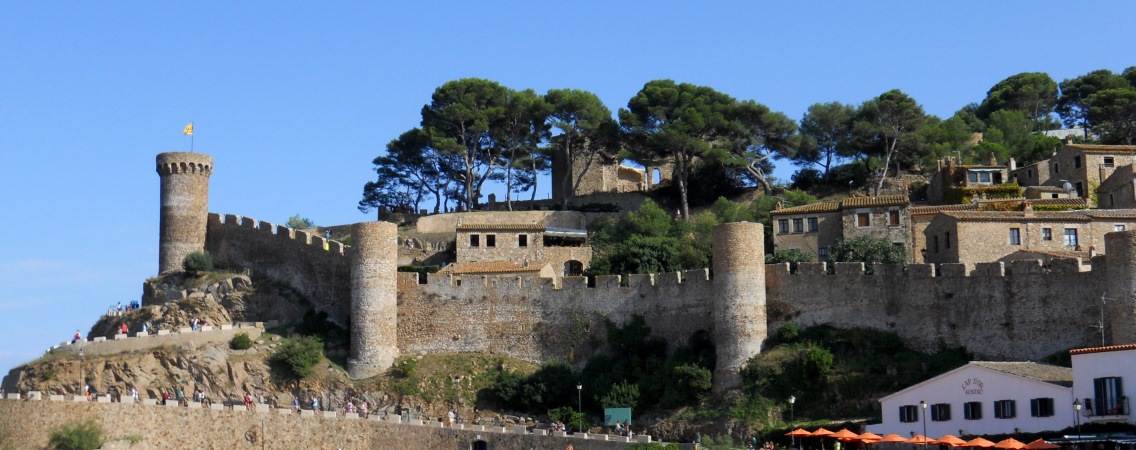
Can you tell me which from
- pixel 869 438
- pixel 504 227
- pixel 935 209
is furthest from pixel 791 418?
pixel 504 227

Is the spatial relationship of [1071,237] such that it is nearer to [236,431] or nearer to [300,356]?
[300,356]

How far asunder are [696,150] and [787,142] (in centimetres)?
590

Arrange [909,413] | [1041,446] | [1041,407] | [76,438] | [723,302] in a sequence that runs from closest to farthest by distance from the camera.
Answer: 1. [1041,446]
2. [1041,407]
3. [909,413]
4. [76,438]
5. [723,302]

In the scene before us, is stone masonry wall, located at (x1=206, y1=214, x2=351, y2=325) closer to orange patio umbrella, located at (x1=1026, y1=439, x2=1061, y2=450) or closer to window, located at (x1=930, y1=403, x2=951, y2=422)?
window, located at (x1=930, y1=403, x2=951, y2=422)

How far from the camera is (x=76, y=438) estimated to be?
48.6m

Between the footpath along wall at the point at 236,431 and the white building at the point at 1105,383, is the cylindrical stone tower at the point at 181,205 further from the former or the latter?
the white building at the point at 1105,383

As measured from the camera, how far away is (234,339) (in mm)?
56219

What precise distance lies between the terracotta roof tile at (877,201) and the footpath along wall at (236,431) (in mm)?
18154

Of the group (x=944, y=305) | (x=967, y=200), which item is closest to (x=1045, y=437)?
(x=944, y=305)

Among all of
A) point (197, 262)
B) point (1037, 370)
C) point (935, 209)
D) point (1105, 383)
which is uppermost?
point (935, 209)

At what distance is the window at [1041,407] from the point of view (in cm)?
4316

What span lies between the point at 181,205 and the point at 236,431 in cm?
1674

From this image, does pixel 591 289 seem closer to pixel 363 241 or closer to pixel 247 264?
pixel 363 241

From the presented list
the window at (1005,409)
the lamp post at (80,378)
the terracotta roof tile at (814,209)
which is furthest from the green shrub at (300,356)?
the window at (1005,409)
